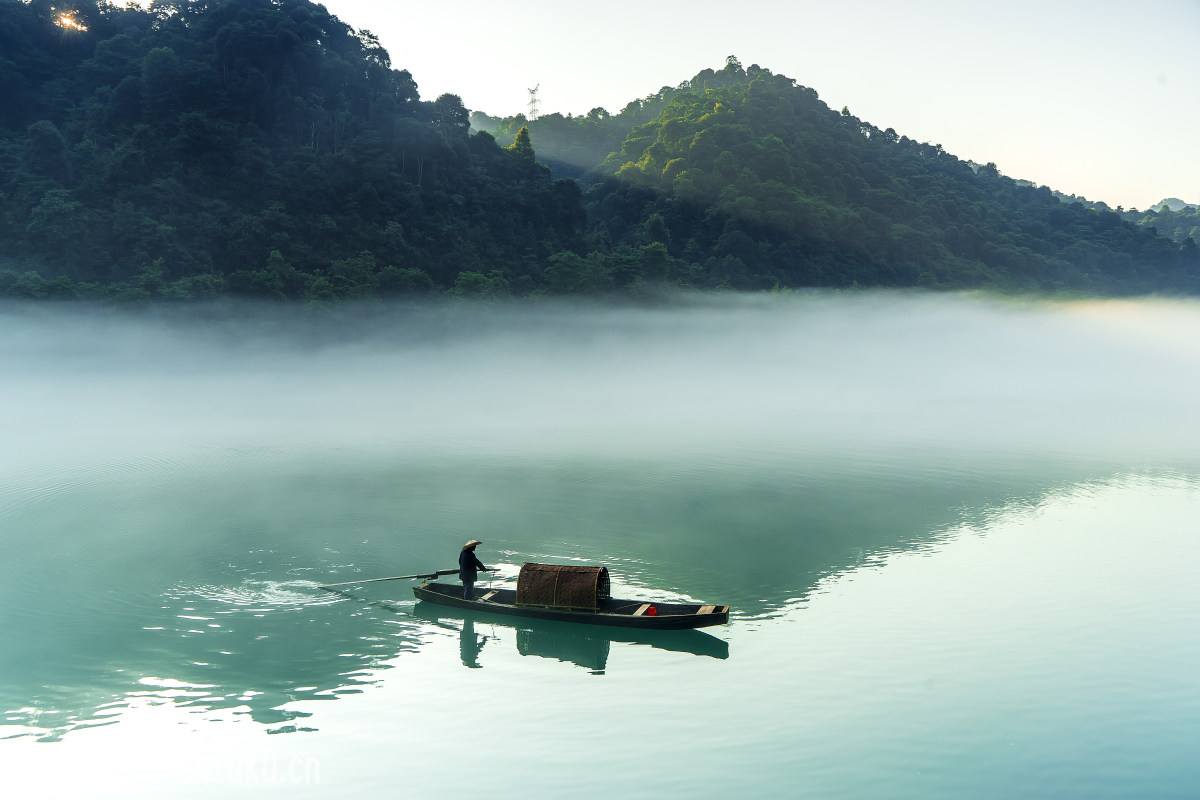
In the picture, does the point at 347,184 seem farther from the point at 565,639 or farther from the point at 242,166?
the point at 565,639

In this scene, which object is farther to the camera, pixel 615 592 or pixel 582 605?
pixel 615 592

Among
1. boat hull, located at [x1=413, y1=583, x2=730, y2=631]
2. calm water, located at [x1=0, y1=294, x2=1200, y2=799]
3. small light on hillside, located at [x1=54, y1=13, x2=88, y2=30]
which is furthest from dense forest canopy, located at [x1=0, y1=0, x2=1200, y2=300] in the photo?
boat hull, located at [x1=413, y1=583, x2=730, y2=631]

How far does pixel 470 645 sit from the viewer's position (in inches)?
739

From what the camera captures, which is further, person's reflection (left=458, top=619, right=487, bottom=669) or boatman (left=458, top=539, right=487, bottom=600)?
boatman (left=458, top=539, right=487, bottom=600)

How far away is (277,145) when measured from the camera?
7788 centimetres

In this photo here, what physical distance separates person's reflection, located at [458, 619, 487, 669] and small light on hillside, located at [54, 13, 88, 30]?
87389mm

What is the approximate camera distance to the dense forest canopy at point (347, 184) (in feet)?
229

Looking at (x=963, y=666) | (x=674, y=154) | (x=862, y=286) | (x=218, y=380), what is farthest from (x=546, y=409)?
(x=862, y=286)

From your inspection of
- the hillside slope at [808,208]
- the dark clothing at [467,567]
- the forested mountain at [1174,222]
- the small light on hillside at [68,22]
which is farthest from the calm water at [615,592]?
the forested mountain at [1174,222]

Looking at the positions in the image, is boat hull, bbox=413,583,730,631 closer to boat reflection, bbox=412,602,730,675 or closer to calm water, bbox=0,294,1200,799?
boat reflection, bbox=412,602,730,675

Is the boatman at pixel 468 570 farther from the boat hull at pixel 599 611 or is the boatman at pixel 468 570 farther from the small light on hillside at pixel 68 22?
the small light on hillside at pixel 68 22

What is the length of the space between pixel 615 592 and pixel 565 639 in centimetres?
312

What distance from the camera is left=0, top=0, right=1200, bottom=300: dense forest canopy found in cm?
6988

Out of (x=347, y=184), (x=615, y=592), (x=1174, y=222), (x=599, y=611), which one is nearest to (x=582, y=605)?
(x=599, y=611)
